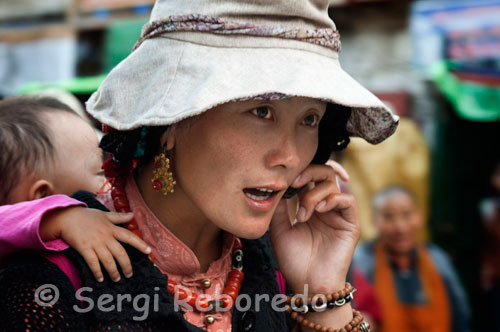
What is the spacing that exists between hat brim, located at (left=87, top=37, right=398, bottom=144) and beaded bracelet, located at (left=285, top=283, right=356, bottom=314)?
2.07 ft

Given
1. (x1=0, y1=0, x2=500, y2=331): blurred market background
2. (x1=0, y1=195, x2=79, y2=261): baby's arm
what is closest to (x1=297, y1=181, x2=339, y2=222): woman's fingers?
(x1=0, y1=195, x2=79, y2=261): baby's arm

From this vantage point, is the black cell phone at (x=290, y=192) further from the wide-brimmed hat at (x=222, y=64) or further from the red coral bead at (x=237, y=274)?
the wide-brimmed hat at (x=222, y=64)

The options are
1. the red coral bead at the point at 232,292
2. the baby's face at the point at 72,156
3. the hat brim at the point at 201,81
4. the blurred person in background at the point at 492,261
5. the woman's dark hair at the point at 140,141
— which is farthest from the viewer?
the blurred person in background at the point at 492,261

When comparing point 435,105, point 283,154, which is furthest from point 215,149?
point 435,105

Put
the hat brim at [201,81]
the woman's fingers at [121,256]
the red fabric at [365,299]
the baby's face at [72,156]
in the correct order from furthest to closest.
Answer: the red fabric at [365,299]
the baby's face at [72,156]
the woman's fingers at [121,256]
the hat brim at [201,81]

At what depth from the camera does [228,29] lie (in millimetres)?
1586

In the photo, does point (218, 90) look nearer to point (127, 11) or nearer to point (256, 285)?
point (256, 285)

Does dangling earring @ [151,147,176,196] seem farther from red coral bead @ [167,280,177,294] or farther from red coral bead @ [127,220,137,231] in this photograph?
red coral bead @ [167,280,177,294]

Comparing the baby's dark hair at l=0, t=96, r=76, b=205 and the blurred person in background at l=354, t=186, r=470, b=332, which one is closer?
the baby's dark hair at l=0, t=96, r=76, b=205

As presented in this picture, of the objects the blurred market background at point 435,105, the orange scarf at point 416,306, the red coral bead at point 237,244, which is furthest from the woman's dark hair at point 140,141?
the blurred market background at point 435,105

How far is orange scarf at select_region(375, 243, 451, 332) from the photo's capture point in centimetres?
438

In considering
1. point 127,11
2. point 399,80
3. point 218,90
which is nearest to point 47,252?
point 218,90

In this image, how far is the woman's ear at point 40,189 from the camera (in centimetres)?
207

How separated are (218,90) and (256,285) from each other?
2.28ft
